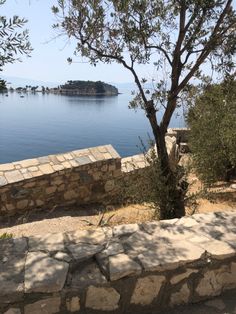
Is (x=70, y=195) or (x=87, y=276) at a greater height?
(x=87, y=276)

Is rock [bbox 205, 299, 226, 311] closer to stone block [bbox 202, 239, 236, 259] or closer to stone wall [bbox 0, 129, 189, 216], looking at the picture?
stone block [bbox 202, 239, 236, 259]

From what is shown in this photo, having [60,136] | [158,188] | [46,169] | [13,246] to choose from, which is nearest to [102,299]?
[13,246]

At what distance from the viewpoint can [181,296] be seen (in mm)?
3475

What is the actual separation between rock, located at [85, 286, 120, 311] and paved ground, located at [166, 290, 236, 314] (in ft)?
1.79

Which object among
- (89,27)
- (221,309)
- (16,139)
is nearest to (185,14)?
(89,27)

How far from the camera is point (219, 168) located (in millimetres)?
13766

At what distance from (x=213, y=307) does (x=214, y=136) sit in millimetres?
10198

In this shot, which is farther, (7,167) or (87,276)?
(7,167)

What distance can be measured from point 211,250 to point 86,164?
7.50 meters

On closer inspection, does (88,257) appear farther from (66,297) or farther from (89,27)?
(89,27)

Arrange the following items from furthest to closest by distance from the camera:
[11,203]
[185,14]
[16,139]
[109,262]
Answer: [16,139], [11,203], [185,14], [109,262]

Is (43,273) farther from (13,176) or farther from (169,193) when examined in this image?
(13,176)

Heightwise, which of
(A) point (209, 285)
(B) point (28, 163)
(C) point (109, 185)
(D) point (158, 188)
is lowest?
(C) point (109, 185)

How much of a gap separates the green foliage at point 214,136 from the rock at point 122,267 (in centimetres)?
933
